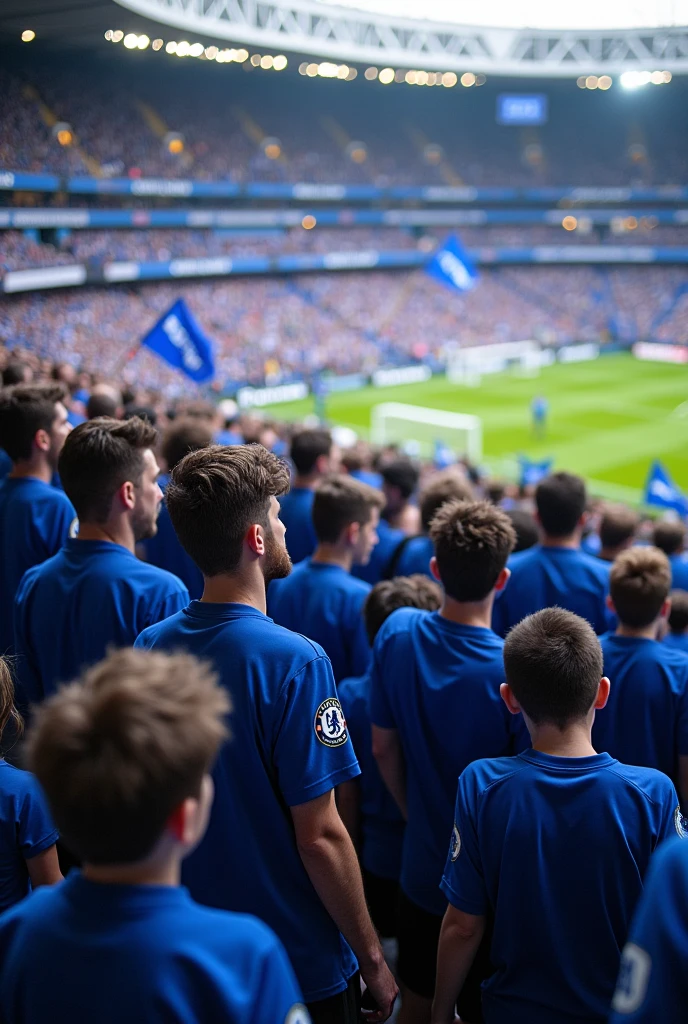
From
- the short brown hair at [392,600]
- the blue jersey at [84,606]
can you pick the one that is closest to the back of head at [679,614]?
the short brown hair at [392,600]

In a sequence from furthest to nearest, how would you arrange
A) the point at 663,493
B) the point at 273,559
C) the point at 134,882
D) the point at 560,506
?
the point at 663,493, the point at 560,506, the point at 273,559, the point at 134,882

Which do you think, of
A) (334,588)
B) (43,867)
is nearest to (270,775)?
(43,867)

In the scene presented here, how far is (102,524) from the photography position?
398cm

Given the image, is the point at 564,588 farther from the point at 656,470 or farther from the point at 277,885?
the point at 656,470

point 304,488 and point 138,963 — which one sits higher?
point 304,488

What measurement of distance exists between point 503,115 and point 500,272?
8.62 meters

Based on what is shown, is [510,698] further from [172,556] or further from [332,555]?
[172,556]

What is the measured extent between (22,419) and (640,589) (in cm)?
353

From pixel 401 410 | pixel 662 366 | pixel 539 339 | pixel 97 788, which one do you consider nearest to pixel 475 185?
pixel 539 339

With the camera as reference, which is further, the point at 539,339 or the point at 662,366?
the point at 539,339

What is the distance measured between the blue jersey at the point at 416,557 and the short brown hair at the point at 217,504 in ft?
11.2

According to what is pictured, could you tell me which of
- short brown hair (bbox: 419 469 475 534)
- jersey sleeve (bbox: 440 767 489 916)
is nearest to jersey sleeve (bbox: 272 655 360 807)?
jersey sleeve (bbox: 440 767 489 916)

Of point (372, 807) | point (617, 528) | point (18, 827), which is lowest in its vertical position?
point (372, 807)

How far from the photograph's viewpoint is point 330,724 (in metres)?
2.77
